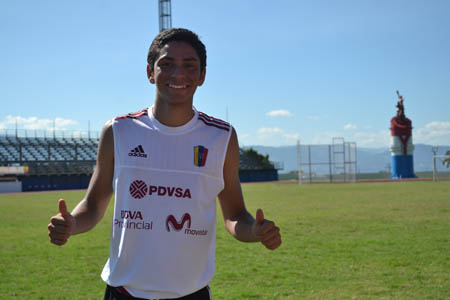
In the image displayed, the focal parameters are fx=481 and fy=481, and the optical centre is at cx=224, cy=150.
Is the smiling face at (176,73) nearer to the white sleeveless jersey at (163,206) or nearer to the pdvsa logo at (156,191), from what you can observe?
the white sleeveless jersey at (163,206)

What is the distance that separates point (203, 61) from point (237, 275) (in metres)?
5.01

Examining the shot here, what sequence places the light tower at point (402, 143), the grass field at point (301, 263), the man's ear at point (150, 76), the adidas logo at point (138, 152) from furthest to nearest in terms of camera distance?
the light tower at point (402, 143) → the grass field at point (301, 263) → the man's ear at point (150, 76) → the adidas logo at point (138, 152)

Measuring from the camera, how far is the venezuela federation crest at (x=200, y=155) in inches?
83.7

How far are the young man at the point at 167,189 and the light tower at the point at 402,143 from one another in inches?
1989

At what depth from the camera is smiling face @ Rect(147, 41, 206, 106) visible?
2.19 m

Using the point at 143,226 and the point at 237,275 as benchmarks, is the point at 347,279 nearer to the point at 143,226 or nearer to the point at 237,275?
the point at 237,275

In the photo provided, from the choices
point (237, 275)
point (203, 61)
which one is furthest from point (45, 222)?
point (203, 61)

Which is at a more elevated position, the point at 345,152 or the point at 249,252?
the point at 345,152

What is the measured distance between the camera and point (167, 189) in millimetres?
2041

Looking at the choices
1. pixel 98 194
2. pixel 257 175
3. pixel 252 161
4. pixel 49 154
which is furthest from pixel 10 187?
pixel 98 194

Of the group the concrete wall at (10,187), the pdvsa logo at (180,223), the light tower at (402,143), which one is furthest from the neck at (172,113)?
the light tower at (402,143)

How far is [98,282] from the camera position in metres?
6.63

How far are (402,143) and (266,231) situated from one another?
5092cm

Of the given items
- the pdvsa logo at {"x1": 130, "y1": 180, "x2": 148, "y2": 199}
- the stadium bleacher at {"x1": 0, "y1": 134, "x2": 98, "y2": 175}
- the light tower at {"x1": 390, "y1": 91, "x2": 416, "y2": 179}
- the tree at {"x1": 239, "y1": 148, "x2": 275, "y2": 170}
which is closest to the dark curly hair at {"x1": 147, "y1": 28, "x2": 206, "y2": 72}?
the pdvsa logo at {"x1": 130, "y1": 180, "x2": 148, "y2": 199}
